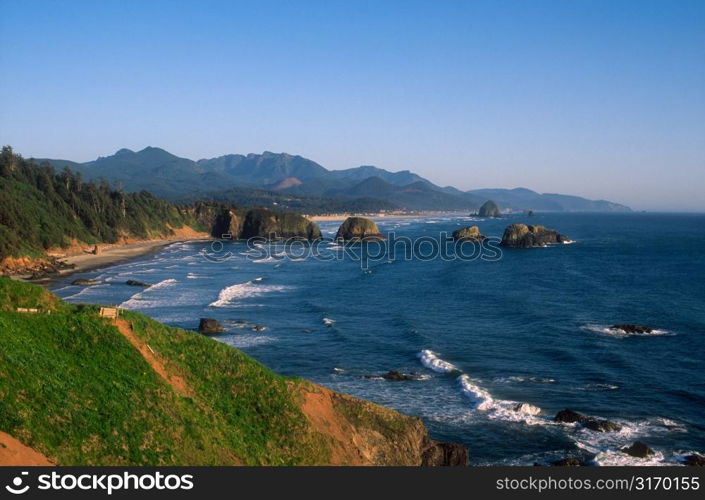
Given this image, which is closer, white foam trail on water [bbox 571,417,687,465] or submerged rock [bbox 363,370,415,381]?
white foam trail on water [bbox 571,417,687,465]

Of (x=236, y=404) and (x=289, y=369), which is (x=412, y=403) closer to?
(x=289, y=369)

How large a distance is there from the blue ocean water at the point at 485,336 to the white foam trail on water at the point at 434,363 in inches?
7.0

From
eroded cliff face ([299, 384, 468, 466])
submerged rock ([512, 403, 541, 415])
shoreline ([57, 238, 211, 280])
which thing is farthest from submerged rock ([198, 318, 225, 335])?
shoreline ([57, 238, 211, 280])

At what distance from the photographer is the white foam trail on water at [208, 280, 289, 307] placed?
5689 cm

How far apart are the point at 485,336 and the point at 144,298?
32036 mm

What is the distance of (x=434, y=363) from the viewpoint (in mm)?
35969

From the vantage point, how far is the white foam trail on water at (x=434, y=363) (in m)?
34.9

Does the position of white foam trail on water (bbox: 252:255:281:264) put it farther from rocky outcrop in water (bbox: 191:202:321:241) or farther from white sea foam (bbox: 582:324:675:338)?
white sea foam (bbox: 582:324:675:338)

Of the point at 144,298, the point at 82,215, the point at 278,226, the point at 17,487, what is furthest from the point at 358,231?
the point at 17,487

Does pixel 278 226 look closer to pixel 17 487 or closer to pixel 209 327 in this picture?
pixel 209 327

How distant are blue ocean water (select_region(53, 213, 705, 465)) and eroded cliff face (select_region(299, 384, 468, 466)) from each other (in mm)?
3587

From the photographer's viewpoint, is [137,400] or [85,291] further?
[85,291]

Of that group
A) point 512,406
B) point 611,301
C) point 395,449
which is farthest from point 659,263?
point 395,449

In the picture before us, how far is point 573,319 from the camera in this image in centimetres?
4862
